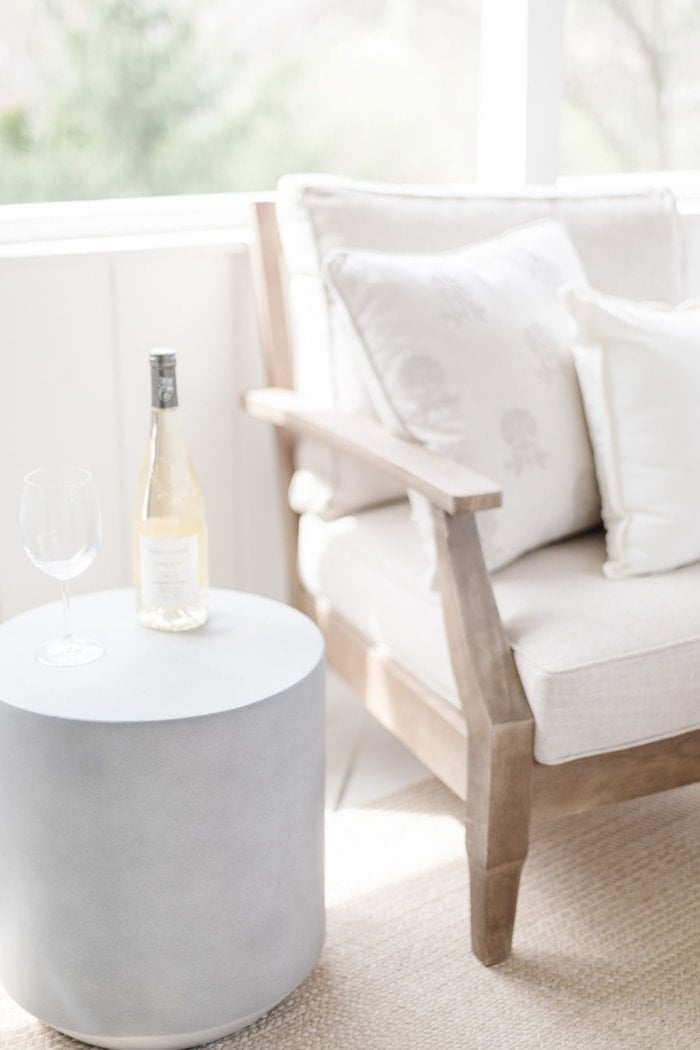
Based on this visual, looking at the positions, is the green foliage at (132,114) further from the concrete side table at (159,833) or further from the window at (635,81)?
the concrete side table at (159,833)

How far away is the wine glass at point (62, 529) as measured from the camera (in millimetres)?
1327

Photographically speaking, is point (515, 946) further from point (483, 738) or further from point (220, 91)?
point (220, 91)

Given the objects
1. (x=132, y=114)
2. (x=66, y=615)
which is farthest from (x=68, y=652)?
(x=132, y=114)

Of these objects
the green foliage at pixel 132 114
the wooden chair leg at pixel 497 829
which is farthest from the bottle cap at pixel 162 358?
the green foliage at pixel 132 114

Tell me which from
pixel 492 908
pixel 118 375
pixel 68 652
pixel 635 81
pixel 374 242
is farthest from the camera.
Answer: pixel 635 81

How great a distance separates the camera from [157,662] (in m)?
1.35

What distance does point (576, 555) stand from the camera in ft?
5.39

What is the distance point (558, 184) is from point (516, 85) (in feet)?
0.80

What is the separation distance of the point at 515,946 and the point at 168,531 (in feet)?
2.30

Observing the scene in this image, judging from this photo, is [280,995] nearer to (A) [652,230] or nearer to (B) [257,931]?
(B) [257,931]

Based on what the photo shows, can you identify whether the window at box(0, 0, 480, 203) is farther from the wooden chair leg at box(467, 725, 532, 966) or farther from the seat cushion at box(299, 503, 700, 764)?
the wooden chair leg at box(467, 725, 532, 966)

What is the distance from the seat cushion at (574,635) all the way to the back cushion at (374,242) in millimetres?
165

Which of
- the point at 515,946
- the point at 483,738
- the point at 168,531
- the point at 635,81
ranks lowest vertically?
the point at 515,946

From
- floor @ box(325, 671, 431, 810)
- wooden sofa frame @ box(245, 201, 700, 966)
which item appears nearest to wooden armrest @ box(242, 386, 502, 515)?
wooden sofa frame @ box(245, 201, 700, 966)
